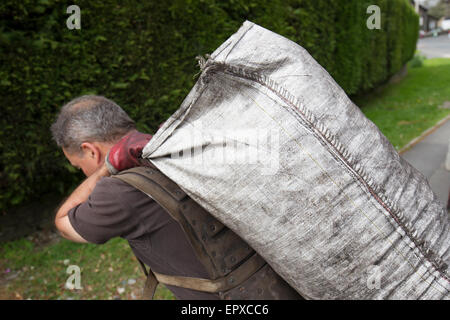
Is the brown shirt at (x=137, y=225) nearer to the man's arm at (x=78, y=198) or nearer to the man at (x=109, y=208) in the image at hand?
the man at (x=109, y=208)

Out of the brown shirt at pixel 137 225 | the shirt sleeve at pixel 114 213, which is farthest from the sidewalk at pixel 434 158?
the shirt sleeve at pixel 114 213

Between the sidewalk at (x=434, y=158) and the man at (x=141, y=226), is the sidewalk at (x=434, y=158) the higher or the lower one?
the lower one

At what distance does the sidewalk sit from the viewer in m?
4.82

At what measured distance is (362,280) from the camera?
4.16ft

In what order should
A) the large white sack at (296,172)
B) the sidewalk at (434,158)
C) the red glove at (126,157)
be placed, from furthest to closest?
the sidewalk at (434,158) < the red glove at (126,157) < the large white sack at (296,172)

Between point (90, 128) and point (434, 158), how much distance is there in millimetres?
Answer: 5993

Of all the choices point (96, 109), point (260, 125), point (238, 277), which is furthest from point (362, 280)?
point (96, 109)

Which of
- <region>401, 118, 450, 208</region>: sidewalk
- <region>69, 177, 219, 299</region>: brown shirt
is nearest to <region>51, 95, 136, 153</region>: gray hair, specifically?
<region>69, 177, 219, 299</region>: brown shirt

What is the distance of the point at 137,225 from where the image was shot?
143 centimetres

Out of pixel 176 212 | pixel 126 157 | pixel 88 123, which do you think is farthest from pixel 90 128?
pixel 176 212

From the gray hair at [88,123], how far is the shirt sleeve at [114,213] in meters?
0.36

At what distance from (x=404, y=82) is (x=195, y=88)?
51.6ft

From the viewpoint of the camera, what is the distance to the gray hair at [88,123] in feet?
5.38

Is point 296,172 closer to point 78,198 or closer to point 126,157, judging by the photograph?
point 126,157
